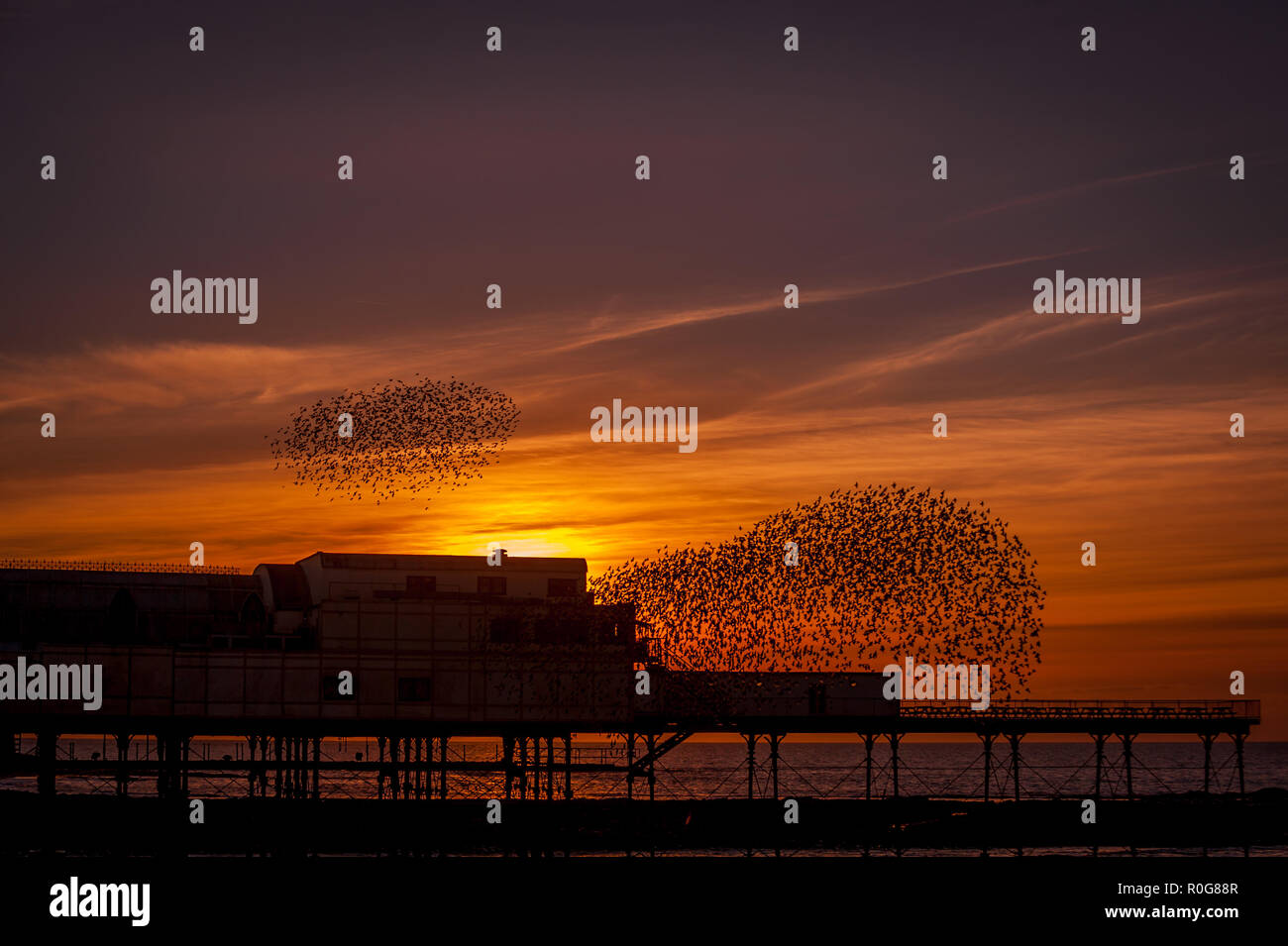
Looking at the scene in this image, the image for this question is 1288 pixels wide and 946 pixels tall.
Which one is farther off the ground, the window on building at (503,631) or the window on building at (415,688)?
the window on building at (503,631)

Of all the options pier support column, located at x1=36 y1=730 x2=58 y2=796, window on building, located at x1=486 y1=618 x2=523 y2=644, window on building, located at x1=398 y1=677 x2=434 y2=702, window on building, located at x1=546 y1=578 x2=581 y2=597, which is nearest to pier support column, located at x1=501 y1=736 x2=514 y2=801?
window on building, located at x1=546 y1=578 x2=581 y2=597

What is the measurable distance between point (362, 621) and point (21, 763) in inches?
853

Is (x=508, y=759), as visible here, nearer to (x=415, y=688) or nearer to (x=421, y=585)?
(x=415, y=688)

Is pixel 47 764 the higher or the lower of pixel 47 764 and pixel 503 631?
the lower

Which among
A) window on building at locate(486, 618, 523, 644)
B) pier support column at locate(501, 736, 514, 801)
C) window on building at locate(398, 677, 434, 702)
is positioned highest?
window on building at locate(486, 618, 523, 644)

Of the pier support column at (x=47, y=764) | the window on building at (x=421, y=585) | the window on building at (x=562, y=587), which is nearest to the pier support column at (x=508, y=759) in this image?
the window on building at (x=562, y=587)

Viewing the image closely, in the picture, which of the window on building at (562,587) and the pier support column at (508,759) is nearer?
the window on building at (562,587)

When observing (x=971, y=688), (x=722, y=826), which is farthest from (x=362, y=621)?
(x=722, y=826)

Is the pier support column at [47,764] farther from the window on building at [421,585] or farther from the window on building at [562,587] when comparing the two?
the window on building at [562,587]

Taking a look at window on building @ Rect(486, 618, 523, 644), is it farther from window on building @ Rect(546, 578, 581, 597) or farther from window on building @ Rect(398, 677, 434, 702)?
window on building @ Rect(398, 677, 434, 702)

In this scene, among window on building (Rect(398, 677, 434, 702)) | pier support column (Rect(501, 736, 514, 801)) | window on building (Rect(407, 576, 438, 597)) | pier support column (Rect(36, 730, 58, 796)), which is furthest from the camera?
pier support column (Rect(501, 736, 514, 801))

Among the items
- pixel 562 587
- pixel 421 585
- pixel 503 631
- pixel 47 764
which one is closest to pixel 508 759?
pixel 562 587
